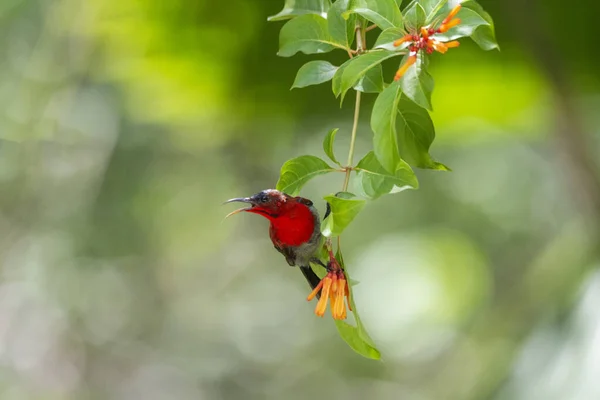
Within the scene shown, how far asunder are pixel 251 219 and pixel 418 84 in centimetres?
627

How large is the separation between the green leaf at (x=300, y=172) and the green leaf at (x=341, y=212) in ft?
0.43

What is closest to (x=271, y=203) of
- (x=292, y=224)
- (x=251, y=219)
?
(x=292, y=224)

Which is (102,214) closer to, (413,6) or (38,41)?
(38,41)

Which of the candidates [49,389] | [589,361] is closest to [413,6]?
[589,361]

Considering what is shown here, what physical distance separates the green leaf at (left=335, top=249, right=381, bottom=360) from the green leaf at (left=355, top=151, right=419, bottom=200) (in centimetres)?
14

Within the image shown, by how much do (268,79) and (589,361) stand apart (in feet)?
6.77

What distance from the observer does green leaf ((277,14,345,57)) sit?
101 centimetres

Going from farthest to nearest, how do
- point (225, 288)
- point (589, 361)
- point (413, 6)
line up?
point (225, 288), point (589, 361), point (413, 6)

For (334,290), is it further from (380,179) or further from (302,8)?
(302,8)

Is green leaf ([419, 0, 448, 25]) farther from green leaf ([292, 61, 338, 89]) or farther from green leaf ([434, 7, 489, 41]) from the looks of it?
green leaf ([292, 61, 338, 89])

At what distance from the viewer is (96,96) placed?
582 centimetres

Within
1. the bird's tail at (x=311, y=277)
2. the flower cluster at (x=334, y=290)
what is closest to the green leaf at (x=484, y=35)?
the flower cluster at (x=334, y=290)

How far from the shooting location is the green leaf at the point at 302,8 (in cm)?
104

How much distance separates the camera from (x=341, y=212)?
796 millimetres
